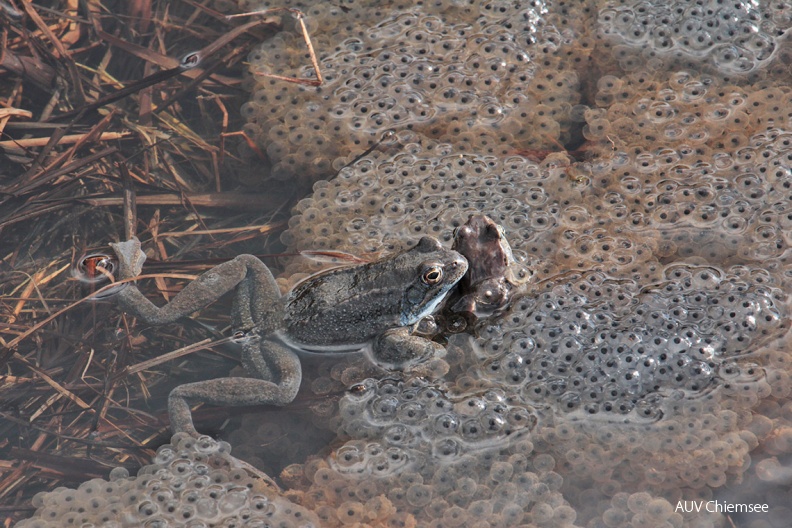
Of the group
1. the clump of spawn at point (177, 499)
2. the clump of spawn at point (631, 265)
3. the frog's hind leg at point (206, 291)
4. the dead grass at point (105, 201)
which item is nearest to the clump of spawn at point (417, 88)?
the clump of spawn at point (631, 265)

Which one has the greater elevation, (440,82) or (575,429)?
(440,82)

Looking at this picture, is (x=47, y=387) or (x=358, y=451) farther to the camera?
(x=47, y=387)

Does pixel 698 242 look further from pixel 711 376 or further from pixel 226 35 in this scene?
pixel 226 35

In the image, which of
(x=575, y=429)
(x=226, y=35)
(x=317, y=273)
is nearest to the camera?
(x=575, y=429)

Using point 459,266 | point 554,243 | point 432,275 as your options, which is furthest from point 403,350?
point 554,243

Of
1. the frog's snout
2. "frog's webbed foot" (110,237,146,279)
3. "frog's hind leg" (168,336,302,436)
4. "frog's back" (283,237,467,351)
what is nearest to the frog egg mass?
"frog's hind leg" (168,336,302,436)

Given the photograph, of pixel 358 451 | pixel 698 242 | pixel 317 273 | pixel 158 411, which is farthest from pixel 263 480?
pixel 698 242
